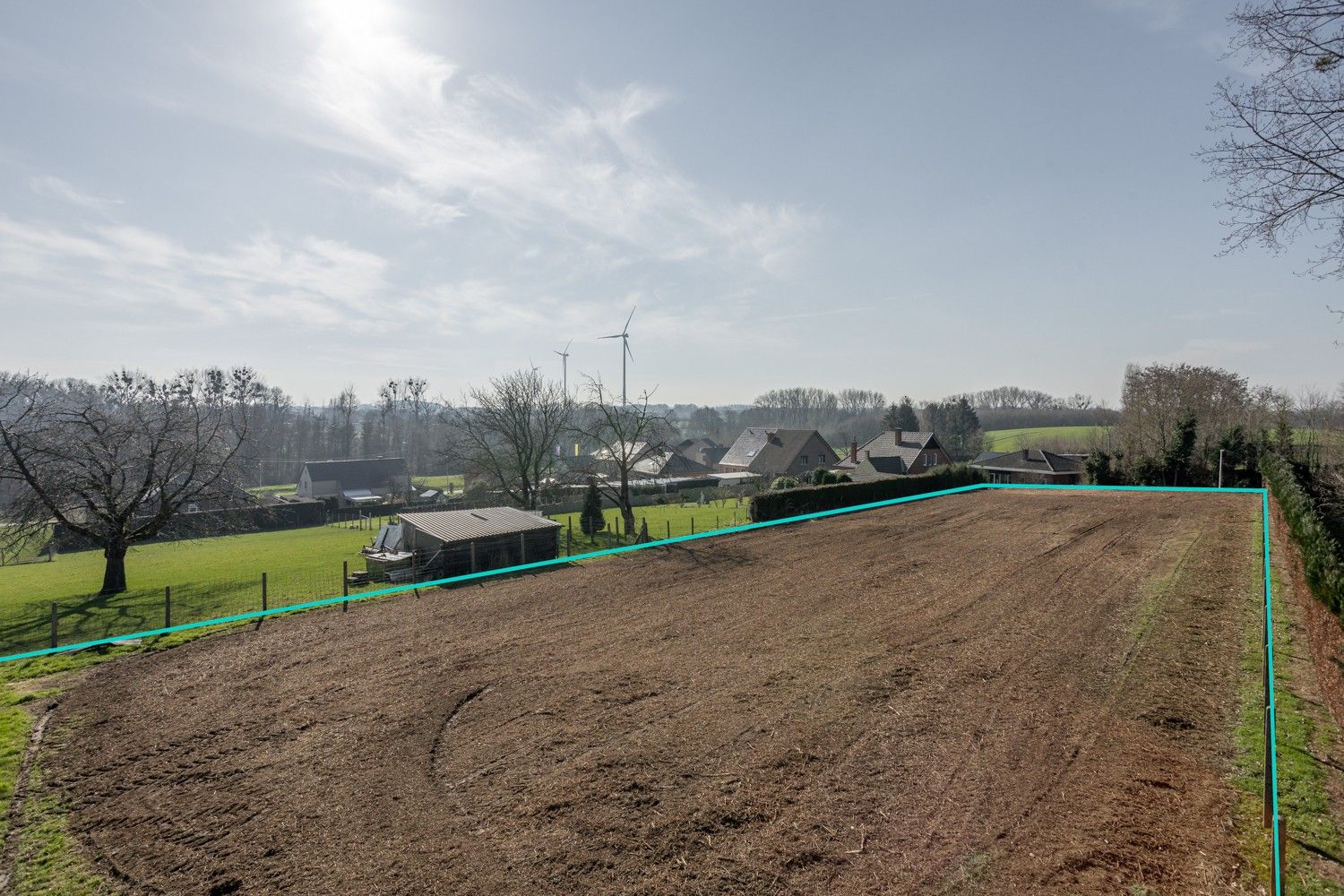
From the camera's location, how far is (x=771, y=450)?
56.9 meters

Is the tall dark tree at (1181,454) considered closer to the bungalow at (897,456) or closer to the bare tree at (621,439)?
the bungalow at (897,456)

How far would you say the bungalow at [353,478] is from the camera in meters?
59.9

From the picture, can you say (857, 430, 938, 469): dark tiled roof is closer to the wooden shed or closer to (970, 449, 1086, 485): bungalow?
(970, 449, 1086, 485): bungalow

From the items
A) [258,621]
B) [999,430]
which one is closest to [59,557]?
[258,621]

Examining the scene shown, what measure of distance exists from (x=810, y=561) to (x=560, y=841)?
13.1 m

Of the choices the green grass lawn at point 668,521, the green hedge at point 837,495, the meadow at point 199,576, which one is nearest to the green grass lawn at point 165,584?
the meadow at point 199,576

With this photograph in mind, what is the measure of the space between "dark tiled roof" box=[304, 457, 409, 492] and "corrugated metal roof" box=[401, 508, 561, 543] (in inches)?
1691

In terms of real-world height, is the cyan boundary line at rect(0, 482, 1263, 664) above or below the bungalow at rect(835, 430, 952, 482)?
below

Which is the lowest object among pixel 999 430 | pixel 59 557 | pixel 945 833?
pixel 59 557

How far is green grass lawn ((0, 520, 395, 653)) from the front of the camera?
53.7 feet

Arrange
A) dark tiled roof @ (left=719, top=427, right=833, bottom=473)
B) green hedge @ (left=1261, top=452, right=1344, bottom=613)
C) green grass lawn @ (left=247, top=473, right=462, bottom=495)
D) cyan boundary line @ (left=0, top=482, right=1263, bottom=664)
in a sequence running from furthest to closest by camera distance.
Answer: green grass lawn @ (left=247, top=473, right=462, bottom=495), dark tiled roof @ (left=719, top=427, right=833, bottom=473), cyan boundary line @ (left=0, top=482, right=1263, bottom=664), green hedge @ (left=1261, top=452, right=1344, bottom=613)

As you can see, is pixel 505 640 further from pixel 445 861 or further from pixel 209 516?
pixel 209 516

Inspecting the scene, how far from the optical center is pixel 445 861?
5828 millimetres

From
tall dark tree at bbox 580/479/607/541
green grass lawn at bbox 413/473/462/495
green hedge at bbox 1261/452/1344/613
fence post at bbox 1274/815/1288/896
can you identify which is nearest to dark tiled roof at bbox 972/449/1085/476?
tall dark tree at bbox 580/479/607/541
